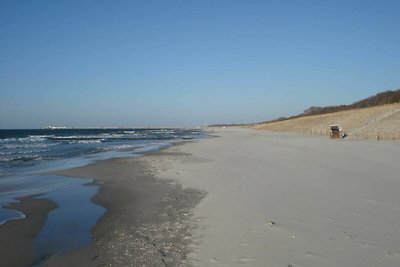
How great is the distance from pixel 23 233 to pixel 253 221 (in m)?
4.45

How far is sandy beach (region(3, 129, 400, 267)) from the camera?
16.9 ft

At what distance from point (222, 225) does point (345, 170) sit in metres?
7.71

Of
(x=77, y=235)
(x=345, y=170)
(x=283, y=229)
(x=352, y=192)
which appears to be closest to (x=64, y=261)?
(x=77, y=235)

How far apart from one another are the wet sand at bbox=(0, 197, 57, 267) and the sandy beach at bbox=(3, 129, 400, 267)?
0.62 meters

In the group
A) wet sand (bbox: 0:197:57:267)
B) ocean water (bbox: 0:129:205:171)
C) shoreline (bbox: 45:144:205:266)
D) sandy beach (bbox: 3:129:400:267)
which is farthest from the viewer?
ocean water (bbox: 0:129:205:171)

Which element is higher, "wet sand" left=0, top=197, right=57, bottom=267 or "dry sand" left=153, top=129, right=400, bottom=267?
"dry sand" left=153, top=129, right=400, bottom=267

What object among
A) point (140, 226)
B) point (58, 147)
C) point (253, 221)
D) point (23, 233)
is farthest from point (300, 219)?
point (58, 147)

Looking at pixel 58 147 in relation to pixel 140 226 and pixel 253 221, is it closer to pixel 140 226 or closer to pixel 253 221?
pixel 140 226

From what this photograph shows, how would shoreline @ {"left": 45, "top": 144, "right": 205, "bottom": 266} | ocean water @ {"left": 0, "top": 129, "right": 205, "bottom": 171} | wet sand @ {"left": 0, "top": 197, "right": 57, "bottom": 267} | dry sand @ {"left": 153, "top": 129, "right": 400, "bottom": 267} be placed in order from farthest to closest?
1. ocean water @ {"left": 0, "top": 129, "right": 205, "bottom": 171}
2. wet sand @ {"left": 0, "top": 197, "right": 57, "bottom": 267}
3. shoreline @ {"left": 45, "top": 144, "right": 205, "bottom": 266}
4. dry sand @ {"left": 153, "top": 129, "right": 400, "bottom": 267}


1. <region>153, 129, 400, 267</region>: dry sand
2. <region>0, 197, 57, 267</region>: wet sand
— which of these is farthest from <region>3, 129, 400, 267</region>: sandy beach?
<region>0, 197, 57, 267</region>: wet sand

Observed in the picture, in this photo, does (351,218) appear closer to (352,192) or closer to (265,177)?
(352,192)

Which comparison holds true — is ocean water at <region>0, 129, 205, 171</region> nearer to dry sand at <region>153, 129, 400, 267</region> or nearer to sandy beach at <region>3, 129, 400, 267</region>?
sandy beach at <region>3, 129, 400, 267</region>

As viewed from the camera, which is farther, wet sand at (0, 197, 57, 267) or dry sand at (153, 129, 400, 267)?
wet sand at (0, 197, 57, 267)

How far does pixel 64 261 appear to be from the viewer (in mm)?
5414
